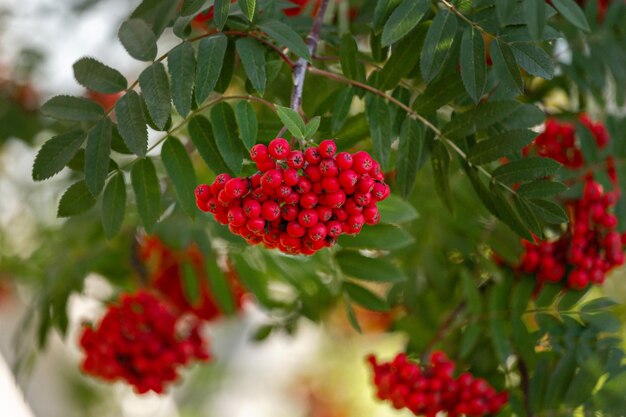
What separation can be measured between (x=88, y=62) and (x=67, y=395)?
144 cm

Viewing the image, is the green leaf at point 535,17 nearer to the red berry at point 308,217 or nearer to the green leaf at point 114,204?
the red berry at point 308,217

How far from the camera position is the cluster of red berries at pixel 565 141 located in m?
1.07

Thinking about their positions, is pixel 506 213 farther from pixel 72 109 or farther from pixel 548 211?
pixel 72 109

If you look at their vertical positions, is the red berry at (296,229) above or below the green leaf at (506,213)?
above

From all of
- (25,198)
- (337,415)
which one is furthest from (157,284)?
(337,415)

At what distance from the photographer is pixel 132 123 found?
0.72m

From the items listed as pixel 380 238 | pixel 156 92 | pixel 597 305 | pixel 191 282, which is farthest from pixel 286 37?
pixel 191 282

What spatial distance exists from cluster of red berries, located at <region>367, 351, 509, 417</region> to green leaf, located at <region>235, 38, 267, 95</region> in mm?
435

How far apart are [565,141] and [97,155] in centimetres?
67

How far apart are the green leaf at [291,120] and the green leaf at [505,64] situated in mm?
215

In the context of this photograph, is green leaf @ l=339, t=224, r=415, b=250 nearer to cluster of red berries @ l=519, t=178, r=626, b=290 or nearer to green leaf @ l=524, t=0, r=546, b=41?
cluster of red berries @ l=519, t=178, r=626, b=290

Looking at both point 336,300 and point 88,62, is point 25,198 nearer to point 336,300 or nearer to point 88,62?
point 336,300

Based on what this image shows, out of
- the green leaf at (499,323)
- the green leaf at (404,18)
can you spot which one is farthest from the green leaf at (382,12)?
the green leaf at (499,323)

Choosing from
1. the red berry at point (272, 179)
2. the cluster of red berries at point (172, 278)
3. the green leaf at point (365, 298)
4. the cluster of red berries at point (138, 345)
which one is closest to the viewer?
the red berry at point (272, 179)
